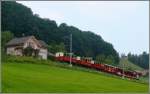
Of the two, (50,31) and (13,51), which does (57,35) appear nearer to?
(50,31)

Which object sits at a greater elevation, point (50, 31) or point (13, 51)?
point (50, 31)

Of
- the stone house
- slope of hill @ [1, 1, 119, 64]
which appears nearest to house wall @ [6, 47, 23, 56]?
the stone house

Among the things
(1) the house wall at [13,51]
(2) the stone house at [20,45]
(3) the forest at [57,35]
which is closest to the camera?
(3) the forest at [57,35]

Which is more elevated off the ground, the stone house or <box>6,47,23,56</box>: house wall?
the stone house

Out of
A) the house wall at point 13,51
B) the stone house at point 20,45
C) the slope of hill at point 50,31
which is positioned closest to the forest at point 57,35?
the slope of hill at point 50,31

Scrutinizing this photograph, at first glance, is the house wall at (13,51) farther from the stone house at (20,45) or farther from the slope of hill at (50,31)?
the slope of hill at (50,31)

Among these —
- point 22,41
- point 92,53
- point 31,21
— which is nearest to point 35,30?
point 31,21

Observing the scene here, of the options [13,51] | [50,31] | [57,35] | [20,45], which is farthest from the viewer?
[20,45]

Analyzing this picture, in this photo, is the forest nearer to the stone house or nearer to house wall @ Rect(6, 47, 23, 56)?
the stone house

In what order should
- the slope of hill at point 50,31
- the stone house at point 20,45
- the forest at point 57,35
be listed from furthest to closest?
the stone house at point 20,45 → the forest at point 57,35 → the slope of hill at point 50,31

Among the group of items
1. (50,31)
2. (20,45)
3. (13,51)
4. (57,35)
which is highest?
(50,31)

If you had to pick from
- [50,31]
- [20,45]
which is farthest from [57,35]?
[20,45]

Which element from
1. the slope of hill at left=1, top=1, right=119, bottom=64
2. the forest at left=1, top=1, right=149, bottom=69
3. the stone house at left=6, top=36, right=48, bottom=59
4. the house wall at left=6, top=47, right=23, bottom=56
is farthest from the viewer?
the house wall at left=6, top=47, right=23, bottom=56

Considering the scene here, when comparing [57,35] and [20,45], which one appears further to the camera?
[20,45]
